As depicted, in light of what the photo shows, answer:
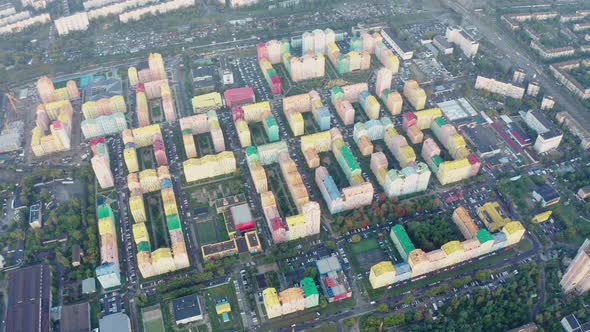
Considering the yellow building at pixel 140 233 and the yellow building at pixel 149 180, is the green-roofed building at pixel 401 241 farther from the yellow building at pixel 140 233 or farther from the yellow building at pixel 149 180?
the yellow building at pixel 149 180

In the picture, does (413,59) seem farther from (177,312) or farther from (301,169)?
(177,312)

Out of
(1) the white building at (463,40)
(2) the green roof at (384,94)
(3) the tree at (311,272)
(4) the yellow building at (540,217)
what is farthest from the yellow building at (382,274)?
(1) the white building at (463,40)

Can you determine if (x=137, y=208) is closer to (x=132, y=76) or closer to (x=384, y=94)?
(x=132, y=76)

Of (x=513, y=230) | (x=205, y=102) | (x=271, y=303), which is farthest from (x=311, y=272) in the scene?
(x=205, y=102)

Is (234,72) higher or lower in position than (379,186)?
higher

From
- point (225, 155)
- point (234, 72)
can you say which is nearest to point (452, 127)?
point (225, 155)

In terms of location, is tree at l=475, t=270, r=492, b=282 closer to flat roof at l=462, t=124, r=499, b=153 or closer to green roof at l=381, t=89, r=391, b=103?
flat roof at l=462, t=124, r=499, b=153
